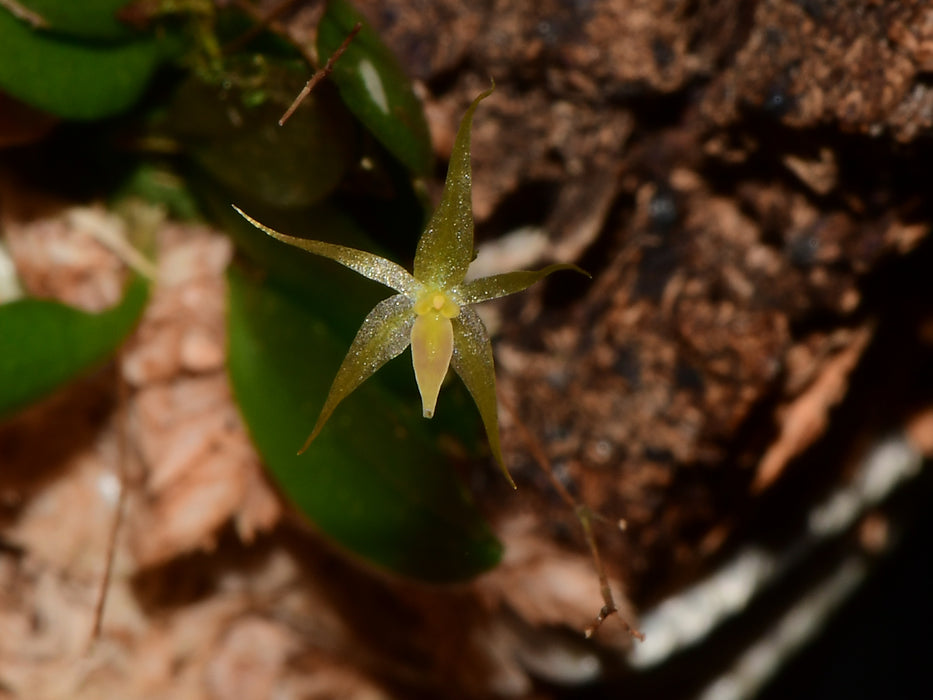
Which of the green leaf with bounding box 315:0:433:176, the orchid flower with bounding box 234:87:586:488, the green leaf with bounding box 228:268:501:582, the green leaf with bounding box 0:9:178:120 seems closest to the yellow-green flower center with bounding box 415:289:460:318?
the orchid flower with bounding box 234:87:586:488

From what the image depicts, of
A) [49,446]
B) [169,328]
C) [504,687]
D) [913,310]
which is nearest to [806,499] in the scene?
[913,310]

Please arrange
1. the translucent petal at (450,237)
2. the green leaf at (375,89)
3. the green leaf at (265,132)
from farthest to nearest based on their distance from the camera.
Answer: the green leaf at (265,132), the green leaf at (375,89), the translucent petal at (450,237)

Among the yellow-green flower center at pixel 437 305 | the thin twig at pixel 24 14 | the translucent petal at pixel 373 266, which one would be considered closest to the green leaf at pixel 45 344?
the thin twig at pixel 24 14

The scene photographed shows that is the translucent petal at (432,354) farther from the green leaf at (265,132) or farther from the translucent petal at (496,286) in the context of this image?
the green leaf at (265,132)

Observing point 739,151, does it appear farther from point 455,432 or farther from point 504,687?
point 504,687

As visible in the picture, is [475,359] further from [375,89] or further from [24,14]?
[24,14]

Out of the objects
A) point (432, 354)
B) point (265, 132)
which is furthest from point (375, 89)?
point (432, 354)

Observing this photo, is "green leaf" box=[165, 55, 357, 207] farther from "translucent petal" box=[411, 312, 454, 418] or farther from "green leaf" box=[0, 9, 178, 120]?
"translucent petal" box=[411, 312, 454, 418]
